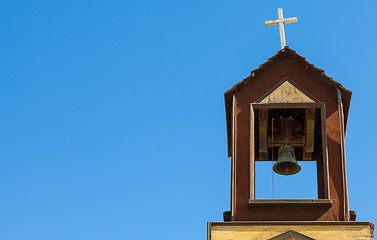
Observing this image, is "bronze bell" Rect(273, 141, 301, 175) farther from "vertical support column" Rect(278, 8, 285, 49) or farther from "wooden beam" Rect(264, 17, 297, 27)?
"wooden beam" Rect(264, 17, 297, 27)

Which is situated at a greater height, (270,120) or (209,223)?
(270,120)

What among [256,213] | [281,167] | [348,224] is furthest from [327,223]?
[281,167]

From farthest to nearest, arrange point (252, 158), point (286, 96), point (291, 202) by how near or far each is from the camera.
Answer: point (286, 96) → point (252, 158) → point (291, 202)

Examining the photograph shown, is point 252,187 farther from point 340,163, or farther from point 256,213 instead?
point 340,163

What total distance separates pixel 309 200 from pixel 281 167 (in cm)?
246

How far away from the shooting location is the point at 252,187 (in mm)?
15094

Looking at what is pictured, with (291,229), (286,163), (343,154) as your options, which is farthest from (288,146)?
(291,229)

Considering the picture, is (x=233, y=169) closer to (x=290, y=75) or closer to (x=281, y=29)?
(x=290, y=75)

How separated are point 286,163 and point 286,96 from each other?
66.1 inches

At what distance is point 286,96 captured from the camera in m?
16.2

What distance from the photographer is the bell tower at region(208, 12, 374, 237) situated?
1440cm

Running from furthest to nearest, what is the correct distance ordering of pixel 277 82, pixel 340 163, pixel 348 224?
1. pixel 277 82
2. pixel 340 163
3. pixel 348 224

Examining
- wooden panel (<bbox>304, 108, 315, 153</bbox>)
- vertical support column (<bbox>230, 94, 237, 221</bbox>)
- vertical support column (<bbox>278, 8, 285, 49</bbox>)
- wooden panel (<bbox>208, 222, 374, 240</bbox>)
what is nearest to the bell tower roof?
vertical support column (<bbox>230, 94, 237, 221</bbox>)

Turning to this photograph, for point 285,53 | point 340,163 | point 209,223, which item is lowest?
point 209,223
